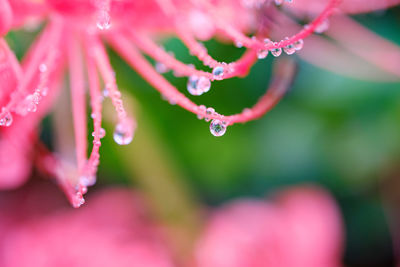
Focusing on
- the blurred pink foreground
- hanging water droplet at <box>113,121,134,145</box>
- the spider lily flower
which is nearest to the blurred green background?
the blurred pink foreground

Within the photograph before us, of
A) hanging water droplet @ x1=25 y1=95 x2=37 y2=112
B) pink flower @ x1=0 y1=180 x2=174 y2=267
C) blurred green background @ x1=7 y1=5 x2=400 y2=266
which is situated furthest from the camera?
blurred green background @ x1=7 y1=5 x2=400 y2=266

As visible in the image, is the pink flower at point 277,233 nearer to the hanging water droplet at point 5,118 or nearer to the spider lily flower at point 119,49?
the spider lily flower at point 119,49

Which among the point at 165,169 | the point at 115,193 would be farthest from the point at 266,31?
the point at 115,193

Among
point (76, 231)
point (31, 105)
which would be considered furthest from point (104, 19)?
point (76, 231)

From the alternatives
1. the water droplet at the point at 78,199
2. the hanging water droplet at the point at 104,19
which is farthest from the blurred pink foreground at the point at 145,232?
the hanging water droplet at the point at 104,19

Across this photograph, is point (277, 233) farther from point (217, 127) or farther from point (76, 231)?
point (217, 127)

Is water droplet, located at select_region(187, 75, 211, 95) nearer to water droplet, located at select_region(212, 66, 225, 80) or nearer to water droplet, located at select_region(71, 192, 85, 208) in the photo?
water droplet, located at select_region(212, 66, 225, 80)

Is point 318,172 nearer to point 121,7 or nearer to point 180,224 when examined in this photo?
point 180,224
